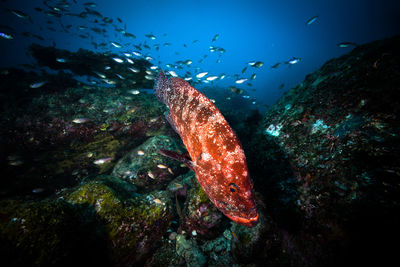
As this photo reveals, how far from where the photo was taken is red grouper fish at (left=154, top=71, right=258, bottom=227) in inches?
73.5

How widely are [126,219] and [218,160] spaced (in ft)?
8.75

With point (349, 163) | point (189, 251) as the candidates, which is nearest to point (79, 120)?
point (189, 251)

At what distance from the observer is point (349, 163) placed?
2176 mm

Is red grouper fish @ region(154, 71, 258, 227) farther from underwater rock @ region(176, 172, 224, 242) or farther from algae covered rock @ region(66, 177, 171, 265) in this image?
algae covered rock @ region(66, 177, 171, 265)

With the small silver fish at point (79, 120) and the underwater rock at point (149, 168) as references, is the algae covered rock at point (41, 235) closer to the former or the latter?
the underwater rock at point (149, 168)

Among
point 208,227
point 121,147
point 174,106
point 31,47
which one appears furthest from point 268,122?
point 31,47

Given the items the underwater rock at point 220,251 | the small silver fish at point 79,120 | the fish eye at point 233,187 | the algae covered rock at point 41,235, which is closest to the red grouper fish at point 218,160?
the fish eye at point 233,187

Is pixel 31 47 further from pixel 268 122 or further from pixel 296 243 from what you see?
pixel 296 243

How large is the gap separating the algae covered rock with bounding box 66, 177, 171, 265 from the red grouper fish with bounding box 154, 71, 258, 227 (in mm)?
2092

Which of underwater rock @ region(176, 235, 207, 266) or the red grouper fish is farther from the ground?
the red grouper fish

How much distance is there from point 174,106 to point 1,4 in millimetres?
63529

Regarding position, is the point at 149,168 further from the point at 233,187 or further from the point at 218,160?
the point at 233,187

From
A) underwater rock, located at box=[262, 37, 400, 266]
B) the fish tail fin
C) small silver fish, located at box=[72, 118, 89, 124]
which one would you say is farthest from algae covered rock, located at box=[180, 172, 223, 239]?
small silver fish, located at box=[72, 118, 89, 124]

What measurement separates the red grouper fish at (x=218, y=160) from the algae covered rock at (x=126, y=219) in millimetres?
2092
